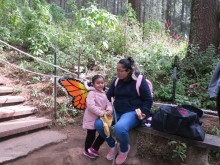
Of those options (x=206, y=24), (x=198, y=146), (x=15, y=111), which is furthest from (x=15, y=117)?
(x=206, y=24)

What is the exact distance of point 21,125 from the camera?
4406 millimetres

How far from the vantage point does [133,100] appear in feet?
11.6

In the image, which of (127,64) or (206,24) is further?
(206,24)

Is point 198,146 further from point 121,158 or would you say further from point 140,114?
point 121,158

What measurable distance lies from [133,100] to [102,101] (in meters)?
0.47

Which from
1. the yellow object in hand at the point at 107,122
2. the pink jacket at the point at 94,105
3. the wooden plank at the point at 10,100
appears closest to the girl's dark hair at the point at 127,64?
the pink jacket at the point at 94,105

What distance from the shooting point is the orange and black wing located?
387cm

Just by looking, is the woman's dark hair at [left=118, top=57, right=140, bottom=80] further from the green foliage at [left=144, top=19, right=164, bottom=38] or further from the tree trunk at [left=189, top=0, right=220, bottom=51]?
the green foliage at [left=144, top=19, right=164, bottom=38]

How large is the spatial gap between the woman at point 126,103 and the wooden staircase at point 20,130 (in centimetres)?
122

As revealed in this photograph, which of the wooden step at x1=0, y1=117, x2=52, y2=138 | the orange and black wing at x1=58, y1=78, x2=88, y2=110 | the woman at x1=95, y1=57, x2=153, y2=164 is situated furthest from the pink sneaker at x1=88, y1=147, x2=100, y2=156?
the wooden step at x1=0, y1=117, x2=52, y2=138

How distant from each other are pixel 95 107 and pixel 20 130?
5.19 ft

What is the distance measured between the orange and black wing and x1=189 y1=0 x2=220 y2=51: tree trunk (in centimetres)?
378

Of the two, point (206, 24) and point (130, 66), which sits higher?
point (206, 24)

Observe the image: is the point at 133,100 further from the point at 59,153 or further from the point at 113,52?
the point at 113,52
